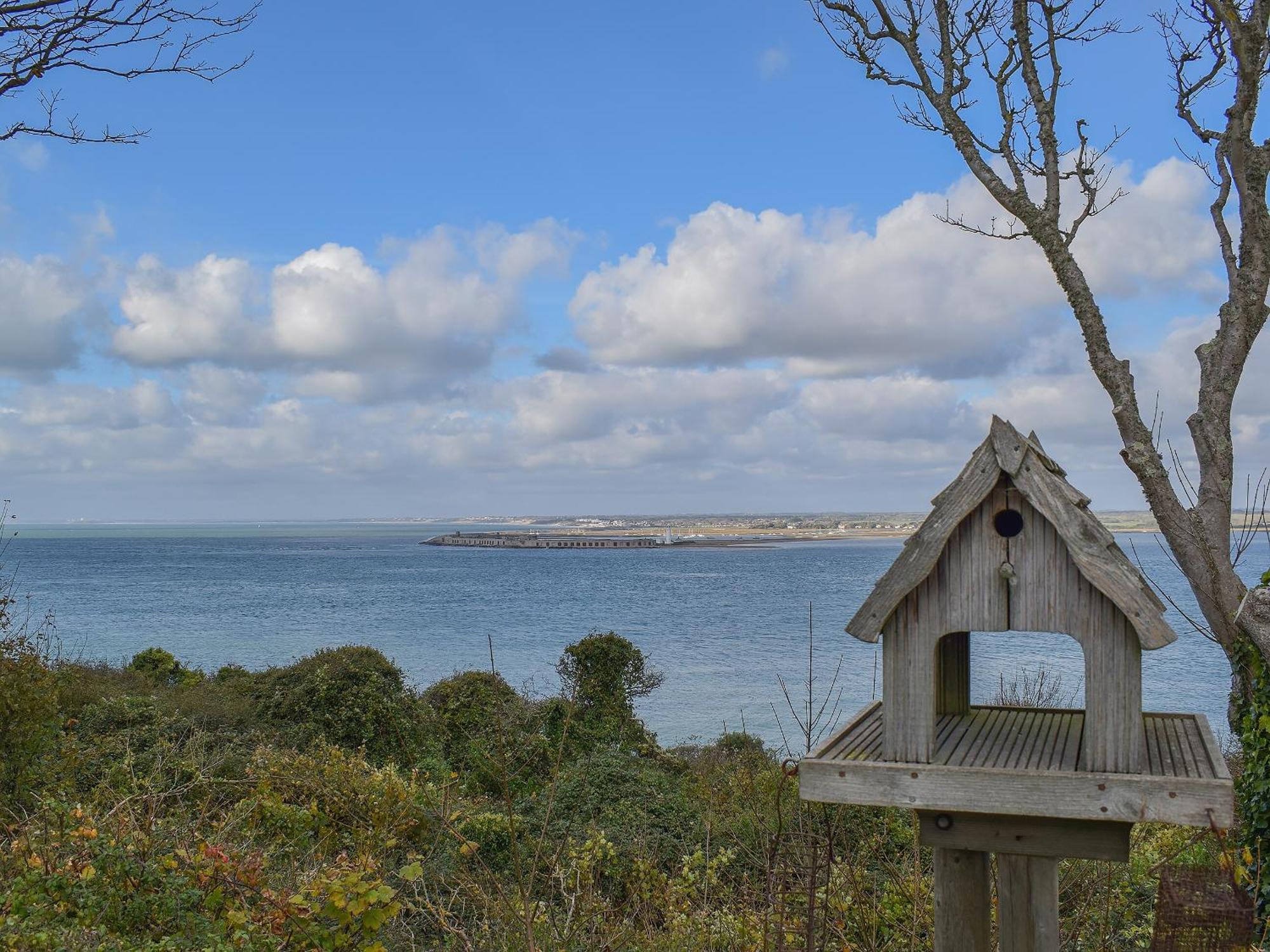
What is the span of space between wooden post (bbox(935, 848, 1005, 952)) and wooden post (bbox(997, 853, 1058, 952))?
0.34 feet

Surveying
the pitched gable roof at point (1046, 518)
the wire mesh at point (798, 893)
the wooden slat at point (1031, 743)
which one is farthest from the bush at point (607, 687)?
the pitched gable roof at point (1046, 518)

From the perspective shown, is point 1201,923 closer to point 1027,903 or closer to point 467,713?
point 1027,903

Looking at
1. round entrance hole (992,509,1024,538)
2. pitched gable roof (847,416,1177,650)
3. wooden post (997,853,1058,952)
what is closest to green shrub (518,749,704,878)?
wooden post (997,853,1058,952)

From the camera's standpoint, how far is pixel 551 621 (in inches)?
1939

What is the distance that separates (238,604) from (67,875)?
198 ft

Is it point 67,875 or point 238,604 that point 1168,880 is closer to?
point 67,875

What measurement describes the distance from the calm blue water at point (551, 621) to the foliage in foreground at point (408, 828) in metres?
1.76

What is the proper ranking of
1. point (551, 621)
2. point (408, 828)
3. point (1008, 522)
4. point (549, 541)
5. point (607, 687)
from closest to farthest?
1. point (1008, 522)
2. point (408, 828)
3. point (607, 687)
4. point (551, 621)
5. point (549, 541)

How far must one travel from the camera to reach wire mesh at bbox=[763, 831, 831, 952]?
8.50 ft

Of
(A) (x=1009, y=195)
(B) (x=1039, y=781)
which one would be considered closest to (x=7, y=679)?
(B) (x=1039, y=781)

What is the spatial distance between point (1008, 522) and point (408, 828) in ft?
25.3

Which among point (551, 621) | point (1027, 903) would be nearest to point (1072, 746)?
point (1027, 903)

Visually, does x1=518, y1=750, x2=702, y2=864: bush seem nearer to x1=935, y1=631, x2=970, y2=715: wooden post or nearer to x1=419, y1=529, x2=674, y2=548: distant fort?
x1=935, y1=631, x2=970, y2=715: wooden post

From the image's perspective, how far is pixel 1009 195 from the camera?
767cm
